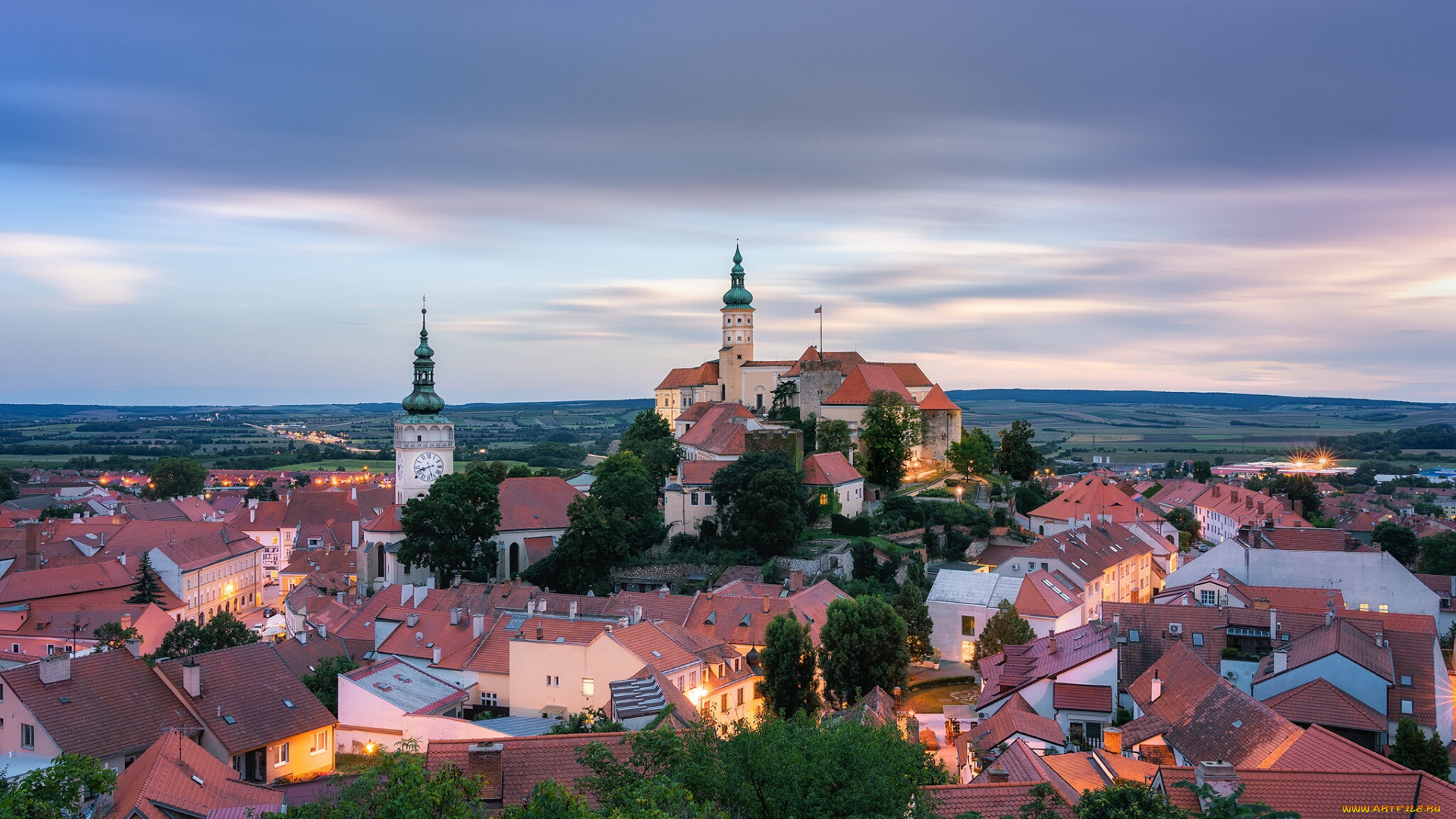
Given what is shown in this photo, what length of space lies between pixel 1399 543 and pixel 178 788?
225 ft

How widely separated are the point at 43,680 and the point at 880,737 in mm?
23777

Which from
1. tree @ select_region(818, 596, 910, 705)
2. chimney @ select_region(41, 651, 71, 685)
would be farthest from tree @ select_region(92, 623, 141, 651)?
tree @ select_region(818, 596, 910, 705)

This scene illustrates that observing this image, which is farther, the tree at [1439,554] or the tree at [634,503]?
the tree at [634,503]

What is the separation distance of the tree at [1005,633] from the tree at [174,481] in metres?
105

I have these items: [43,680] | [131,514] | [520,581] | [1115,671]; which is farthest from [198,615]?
[1115,671]

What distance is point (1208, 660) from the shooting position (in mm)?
33906

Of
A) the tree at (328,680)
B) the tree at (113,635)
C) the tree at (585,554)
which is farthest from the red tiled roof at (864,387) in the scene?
the tree at (113,635)

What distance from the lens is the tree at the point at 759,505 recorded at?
58938mm

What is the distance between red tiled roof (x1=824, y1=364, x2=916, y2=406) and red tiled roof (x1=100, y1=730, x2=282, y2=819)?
5457cm

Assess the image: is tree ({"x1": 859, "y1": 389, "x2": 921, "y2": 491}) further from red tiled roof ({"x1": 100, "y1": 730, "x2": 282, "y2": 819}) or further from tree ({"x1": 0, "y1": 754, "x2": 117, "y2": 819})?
tree ({"x1": 0, "y1": 754, "x2": 117, "y2": 819})

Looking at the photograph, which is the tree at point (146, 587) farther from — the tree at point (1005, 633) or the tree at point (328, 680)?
the tree at point (1005, 633)

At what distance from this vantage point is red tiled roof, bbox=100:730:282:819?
2281 cm

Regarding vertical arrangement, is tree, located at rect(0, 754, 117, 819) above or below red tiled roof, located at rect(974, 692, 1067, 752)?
above

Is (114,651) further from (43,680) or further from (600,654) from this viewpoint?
(600,654)
